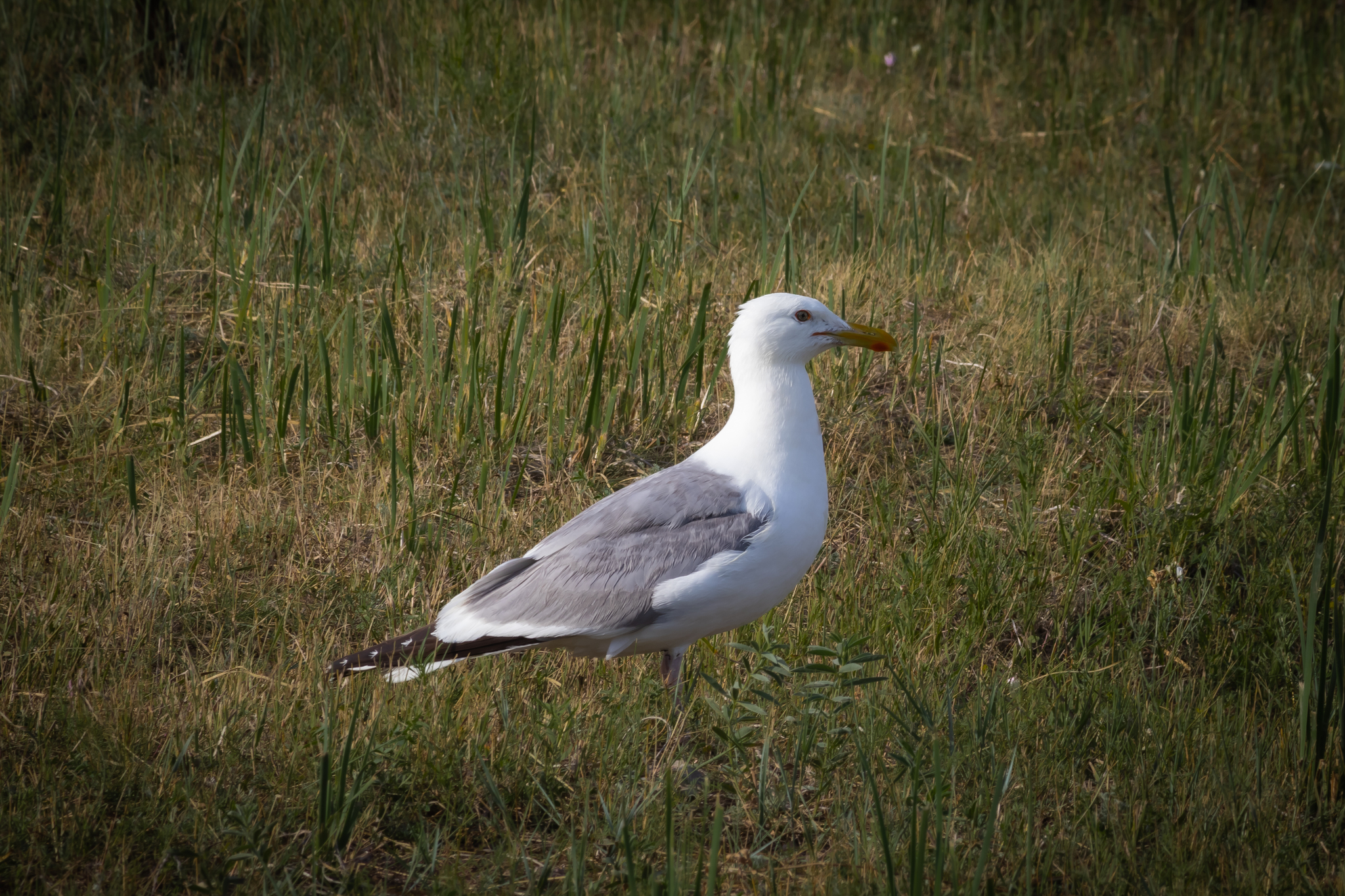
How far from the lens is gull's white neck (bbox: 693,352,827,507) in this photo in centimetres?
342

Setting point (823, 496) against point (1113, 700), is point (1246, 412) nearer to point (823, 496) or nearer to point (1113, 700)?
point (1113, 700)

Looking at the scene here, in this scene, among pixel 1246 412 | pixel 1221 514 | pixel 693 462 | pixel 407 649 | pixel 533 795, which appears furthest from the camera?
pixel 1246 412

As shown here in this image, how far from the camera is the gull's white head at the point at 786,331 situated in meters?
3.62

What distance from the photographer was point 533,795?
3010 mm

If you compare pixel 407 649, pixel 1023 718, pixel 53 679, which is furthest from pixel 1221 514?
pixel 53 679

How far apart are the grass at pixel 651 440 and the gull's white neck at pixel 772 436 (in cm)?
52

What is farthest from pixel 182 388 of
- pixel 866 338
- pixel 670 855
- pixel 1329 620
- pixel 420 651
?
pixel 1329 620

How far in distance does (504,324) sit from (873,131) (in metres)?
3.18

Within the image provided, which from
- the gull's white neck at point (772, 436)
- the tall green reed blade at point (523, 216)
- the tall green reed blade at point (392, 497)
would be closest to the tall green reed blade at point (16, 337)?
the tall green reed blade at point (392, 497)

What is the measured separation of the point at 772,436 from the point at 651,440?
1296 mm

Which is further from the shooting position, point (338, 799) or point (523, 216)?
point (523, 216)

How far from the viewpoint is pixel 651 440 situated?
4730mm

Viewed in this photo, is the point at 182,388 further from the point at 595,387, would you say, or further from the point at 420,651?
the point at 420,651

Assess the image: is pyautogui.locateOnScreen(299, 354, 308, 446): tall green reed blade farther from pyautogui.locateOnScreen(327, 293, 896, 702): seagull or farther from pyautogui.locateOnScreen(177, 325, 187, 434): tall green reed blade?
pyautogui.locateOnScreen(327, 293, 896, 702): seagull
